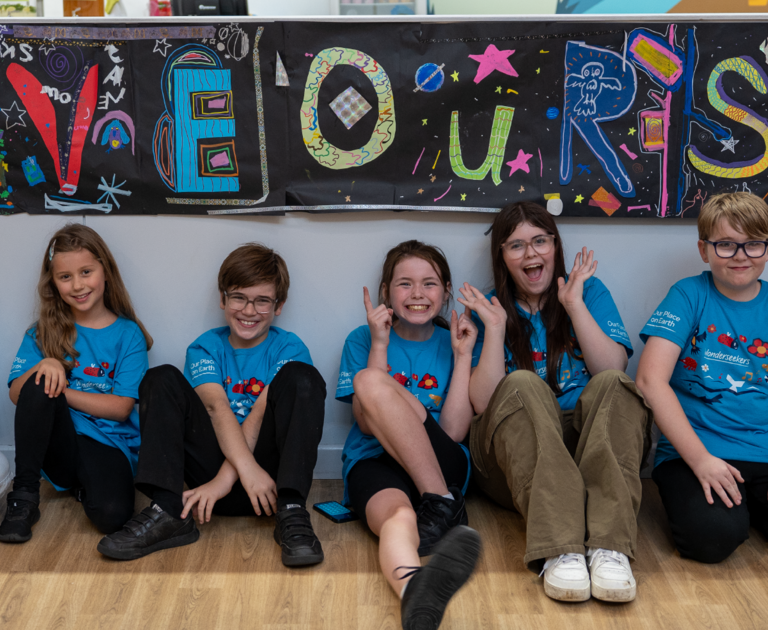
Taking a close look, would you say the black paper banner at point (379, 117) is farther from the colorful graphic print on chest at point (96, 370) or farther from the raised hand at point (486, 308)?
the colorful graphic print on chest at point (96, 370)

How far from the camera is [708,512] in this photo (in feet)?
5.39

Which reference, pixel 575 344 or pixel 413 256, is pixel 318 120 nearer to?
pixel 413 256

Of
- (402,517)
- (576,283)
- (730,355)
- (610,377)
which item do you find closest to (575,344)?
(576,283)

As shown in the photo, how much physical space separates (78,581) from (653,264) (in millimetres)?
1802

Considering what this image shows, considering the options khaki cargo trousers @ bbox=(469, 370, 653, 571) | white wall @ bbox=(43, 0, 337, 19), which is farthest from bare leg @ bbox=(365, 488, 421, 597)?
white wall @ bbox=(43, 0, 337, 19)

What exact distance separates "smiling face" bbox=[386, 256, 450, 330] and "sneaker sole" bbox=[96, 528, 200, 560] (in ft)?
2.60

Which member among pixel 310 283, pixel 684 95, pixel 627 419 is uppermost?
pixel 684 95

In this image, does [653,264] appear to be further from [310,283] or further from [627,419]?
[310,283]

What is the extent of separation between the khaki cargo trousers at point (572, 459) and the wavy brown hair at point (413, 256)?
41 cm

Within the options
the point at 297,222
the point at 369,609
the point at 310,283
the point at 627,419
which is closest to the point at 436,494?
the point at 369,609

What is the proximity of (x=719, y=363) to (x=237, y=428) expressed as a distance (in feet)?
4.17

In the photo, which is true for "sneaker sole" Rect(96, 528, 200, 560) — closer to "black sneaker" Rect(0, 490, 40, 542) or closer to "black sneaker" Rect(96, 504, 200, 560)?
"black sneaker" Rect(96, 504, 200, 560)

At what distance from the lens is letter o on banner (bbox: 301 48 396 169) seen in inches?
80.0

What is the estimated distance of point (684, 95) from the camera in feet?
6.67
